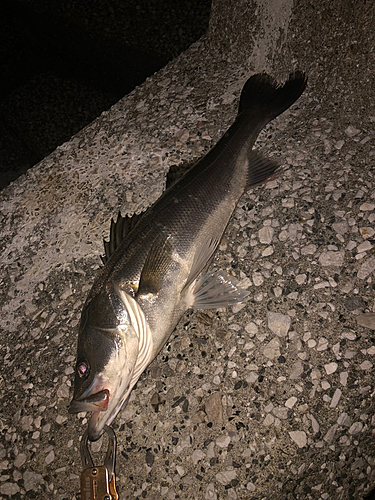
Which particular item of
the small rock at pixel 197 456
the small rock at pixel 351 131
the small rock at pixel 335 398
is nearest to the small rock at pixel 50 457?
the small rock at pixel 197 456

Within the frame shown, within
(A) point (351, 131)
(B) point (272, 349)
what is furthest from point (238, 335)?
(A) point (351, 131)

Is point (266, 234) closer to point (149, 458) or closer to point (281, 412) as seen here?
point (281, 412)

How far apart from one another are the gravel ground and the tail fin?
0.15 m

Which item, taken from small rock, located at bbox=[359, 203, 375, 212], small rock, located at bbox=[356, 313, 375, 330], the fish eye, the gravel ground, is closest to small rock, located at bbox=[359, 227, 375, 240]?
the gravel ground

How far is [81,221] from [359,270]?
165 centimetres

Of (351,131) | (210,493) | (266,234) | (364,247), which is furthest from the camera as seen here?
(351,131)

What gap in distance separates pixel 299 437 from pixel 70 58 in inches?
206

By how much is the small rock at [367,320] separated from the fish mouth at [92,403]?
119 cm

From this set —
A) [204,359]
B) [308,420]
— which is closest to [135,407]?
[204,359]

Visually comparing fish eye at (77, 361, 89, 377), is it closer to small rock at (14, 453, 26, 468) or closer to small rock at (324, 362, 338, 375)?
small rock at (14, 453, 26, 468)

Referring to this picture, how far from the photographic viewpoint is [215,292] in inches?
77.1

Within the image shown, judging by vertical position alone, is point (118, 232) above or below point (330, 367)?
above

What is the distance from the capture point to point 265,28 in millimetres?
2881

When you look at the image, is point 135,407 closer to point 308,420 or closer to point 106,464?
point 106,464
